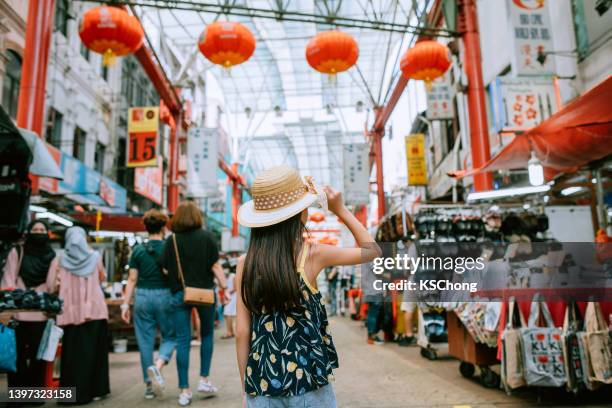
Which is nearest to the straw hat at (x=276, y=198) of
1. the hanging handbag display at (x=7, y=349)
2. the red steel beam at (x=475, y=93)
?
the hanging handbag display at (x=7, y=349)

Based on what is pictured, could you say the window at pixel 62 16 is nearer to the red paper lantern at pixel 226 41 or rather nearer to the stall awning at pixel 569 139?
the red paper lantern at pixel 226 41

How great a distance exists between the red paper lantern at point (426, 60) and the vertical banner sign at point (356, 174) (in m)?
8.78

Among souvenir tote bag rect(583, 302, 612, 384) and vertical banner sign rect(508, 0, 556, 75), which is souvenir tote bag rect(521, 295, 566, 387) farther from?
vertical banner sign rect(508, 0, 556, 75)

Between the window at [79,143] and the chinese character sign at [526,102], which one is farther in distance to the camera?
the window at [79,143]

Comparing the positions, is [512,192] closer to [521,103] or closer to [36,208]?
[521,103]

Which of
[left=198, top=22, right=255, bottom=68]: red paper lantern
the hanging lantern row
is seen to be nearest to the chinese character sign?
the hanging lantern row

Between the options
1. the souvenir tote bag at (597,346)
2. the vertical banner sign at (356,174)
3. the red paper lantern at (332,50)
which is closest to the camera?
the souvenir tote bag at (597,346)

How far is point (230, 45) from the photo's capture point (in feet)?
25.3

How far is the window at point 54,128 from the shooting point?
12914 mm

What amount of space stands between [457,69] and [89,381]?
13620 mm

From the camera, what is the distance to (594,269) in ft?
13.6

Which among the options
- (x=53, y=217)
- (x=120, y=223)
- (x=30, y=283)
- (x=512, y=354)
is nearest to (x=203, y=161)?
(x=120, y=223)

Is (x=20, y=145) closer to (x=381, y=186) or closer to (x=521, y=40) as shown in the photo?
(x=521, y=40)

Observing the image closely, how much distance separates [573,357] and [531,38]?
551 cm
